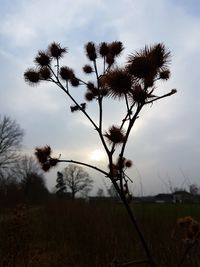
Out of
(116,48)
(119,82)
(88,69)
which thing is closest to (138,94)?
(119,82)

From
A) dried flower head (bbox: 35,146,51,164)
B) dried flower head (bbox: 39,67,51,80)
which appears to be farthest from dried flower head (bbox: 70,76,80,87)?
dried flower head (bbox: 35,146,51,164)

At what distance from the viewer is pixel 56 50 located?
12.1 ft

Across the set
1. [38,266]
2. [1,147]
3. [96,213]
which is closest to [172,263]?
[38,266]

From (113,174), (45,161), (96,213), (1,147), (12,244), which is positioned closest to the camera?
(113,174)

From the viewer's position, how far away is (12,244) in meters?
6.82

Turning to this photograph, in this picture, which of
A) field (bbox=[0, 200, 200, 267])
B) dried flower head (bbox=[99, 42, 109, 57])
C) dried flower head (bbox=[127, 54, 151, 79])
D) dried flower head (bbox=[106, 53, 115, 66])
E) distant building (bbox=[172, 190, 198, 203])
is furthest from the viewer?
field (bbox=[0, 200, 200, 267])

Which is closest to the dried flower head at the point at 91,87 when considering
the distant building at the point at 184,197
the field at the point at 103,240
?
the field at the point at 103,240

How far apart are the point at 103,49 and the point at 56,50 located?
1.31 feet

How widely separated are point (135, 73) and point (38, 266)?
18.0ft

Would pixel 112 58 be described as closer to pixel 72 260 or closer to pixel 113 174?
pixel 113 174

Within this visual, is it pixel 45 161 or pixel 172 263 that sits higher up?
pixel 45 161

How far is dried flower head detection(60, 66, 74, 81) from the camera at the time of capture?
12.2 ft

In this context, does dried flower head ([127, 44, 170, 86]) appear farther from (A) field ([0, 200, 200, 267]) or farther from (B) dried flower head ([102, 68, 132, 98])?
(A) field ([0, 200, 200, 267])

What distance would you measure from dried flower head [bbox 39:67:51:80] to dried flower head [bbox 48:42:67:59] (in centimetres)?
20
